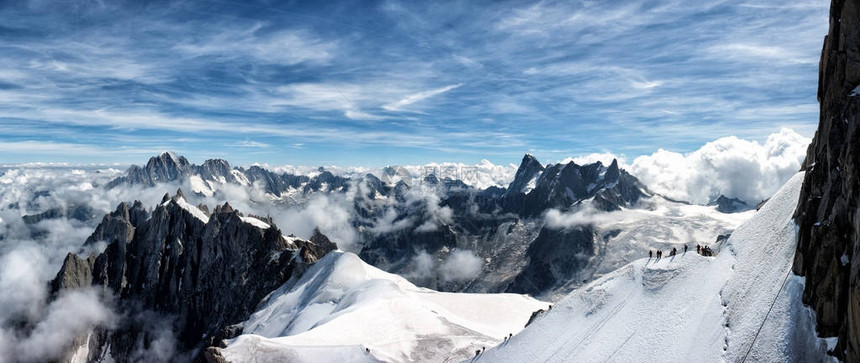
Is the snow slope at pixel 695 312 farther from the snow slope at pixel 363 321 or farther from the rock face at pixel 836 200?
the snow slope at pixel 363 321

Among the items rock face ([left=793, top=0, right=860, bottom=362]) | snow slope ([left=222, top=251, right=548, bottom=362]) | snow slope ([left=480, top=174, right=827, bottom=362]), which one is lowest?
snow slope ([left=222, top=251, right=548, bottom=362])

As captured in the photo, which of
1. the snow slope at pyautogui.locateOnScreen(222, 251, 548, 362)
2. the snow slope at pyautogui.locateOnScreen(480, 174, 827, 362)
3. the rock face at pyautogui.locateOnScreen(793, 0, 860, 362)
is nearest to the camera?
the rock face at pyautogui.locateOnScreen(793, 0, 860, 362)

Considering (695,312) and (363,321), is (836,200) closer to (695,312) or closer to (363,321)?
Answer: (695,312)

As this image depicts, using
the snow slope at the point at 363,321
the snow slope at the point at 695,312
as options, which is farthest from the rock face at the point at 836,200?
the snow slope at the point at 363,321

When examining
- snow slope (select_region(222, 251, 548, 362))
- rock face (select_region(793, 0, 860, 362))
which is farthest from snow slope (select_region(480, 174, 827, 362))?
snow slope (select_region(222, 251, 548, 362))

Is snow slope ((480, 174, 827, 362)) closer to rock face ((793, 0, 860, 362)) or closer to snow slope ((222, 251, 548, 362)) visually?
rock face ((793, 0, 860, 362))

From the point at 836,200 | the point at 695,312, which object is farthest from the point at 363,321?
the point at 836,200
